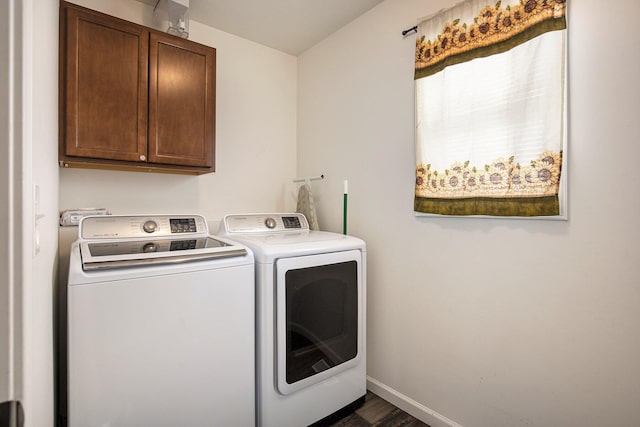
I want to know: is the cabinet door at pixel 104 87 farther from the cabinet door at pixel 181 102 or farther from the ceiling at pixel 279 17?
the ceiling at pixel 279 17

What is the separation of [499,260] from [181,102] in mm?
2022

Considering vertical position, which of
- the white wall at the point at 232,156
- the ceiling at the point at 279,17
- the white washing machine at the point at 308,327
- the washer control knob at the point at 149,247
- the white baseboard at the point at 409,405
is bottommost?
the white baseboard at the point at 409,405

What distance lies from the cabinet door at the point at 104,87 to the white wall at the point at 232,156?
1.20 ft

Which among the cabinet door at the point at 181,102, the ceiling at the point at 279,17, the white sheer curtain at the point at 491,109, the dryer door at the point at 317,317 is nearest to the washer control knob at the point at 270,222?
the cabinet door at the point at 181,102

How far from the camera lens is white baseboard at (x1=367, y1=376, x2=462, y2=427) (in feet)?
5.68

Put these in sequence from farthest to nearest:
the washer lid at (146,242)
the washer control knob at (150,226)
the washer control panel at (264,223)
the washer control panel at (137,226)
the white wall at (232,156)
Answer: the washer control panel at (264,223), the white wall at (232,156), the washer control knob at (150,226), the washer control panel at (137,226), the washer lid at (146,242)

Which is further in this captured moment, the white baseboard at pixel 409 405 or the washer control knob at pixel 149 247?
the white baseboard at pixel 409 405

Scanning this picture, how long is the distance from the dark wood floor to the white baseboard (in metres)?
0.03

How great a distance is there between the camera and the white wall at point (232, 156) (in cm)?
200

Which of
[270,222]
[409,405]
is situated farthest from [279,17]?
[409,405]

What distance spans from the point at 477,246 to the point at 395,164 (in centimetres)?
71

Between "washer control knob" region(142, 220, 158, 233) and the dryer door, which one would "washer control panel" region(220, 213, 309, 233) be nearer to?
"washer control knob" region(142, 220, 158, 233)

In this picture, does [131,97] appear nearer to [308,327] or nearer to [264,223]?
[264,223]
